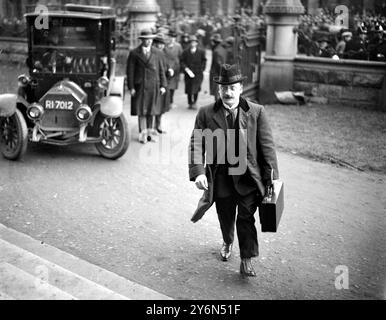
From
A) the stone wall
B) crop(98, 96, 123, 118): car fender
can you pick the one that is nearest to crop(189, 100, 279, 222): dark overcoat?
crop(98, 96, 123, 118): car fender

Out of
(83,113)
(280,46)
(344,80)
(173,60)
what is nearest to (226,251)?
(83,113)

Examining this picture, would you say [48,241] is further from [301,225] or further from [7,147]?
[7,147]

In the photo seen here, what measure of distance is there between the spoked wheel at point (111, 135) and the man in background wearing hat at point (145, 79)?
1.23m

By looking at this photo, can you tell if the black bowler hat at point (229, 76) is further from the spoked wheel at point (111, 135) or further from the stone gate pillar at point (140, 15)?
the stone gate pillar at point (140, 15)

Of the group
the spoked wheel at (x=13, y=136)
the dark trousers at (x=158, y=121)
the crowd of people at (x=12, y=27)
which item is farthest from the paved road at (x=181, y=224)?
the crowd of people at (x=12, y=27)

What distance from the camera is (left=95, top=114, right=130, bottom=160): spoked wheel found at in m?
8.66

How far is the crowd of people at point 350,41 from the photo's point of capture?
12883 millimetres

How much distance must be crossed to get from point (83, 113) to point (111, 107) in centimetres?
42

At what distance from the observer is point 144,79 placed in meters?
9.97

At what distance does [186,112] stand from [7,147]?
5127 mm

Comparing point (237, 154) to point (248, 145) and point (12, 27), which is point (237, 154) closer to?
point (248, 145)

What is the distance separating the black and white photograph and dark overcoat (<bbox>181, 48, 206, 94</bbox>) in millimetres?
53

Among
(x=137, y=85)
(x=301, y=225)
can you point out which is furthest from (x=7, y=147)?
(x=301, y=225)
